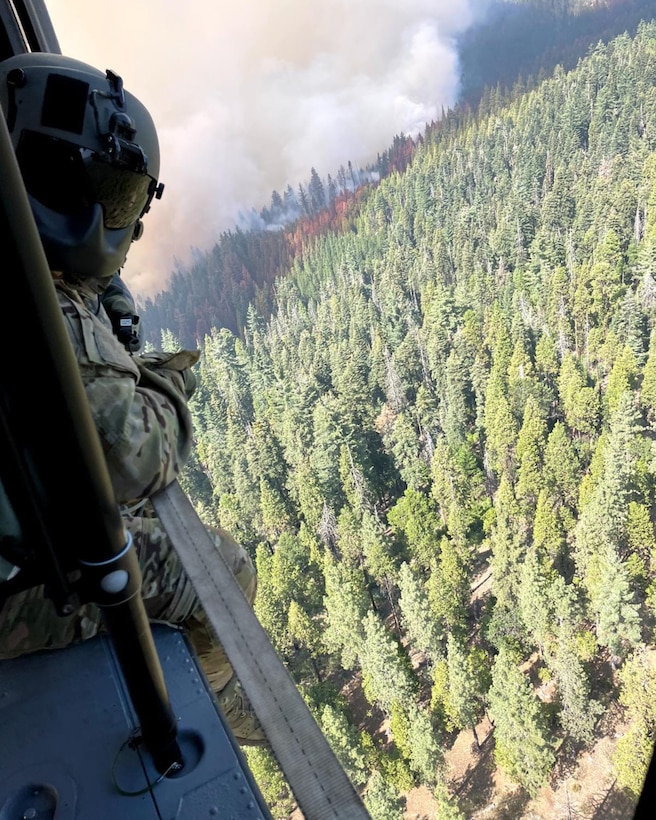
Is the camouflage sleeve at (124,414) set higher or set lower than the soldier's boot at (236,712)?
higher

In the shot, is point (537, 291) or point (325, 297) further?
point (325, 297)

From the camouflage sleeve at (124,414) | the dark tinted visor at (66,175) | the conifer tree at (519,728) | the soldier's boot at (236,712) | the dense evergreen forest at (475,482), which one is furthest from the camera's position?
the dense evergreen forest at (475,482)

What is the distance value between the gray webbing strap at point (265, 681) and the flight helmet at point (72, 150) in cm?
116

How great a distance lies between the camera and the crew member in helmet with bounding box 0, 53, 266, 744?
1.91 metres

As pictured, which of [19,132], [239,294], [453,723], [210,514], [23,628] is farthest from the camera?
[239,294]

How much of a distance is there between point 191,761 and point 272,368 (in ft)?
184

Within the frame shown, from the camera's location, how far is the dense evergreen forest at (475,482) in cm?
2127

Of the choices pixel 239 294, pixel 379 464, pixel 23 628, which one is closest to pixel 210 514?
pixel 379 464

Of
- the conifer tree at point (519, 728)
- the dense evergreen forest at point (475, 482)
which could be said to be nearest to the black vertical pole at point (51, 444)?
the dense evergreen forest at point (475, 482)

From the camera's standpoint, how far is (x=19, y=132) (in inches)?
82.4

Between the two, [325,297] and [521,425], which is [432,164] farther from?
[521,425]

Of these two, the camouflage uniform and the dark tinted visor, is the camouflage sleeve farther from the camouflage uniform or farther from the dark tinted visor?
the dark tinted visor

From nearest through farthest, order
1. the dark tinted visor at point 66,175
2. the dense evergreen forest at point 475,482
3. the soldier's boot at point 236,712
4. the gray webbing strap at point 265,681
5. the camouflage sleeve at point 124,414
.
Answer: the gray webbing strap at point 265,681
the camouflage sleeve at point 124,414
the dark tinted visor at point 66,175
the soldier's boot at point 236,712
the dense evergreen forest at point 475,482

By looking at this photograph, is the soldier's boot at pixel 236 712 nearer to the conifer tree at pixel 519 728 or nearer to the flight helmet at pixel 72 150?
the flight helmet at pixel 72 150
